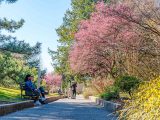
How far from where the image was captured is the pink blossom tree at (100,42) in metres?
25.3

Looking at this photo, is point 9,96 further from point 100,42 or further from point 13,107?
point 13,107

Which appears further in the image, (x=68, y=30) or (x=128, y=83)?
(x=68, y=30)

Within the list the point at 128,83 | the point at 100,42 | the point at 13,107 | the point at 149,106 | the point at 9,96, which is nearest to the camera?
the point at 149,106

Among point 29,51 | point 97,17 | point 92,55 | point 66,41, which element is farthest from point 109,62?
point 66,41

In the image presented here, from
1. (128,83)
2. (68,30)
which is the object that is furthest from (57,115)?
(68,30)

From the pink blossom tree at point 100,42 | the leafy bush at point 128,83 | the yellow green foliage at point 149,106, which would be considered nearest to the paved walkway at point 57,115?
the leafy bush at point 128,83

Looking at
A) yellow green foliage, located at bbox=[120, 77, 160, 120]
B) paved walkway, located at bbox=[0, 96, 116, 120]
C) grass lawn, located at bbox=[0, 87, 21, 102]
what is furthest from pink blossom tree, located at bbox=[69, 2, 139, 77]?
yellow green foliage, located at bbox=[120, 77, 160, 120]

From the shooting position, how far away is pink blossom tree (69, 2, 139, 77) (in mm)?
25281

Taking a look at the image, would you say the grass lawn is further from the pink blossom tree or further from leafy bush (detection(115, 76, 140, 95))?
the pink blossom tree

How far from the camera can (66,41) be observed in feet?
168

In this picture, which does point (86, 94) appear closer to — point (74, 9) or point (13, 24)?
point (74, 9)

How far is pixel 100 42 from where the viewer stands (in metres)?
26.2

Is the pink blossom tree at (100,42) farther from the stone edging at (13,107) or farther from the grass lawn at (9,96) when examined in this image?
the stone edging at (13,107)

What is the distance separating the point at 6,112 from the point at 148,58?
409 inches
